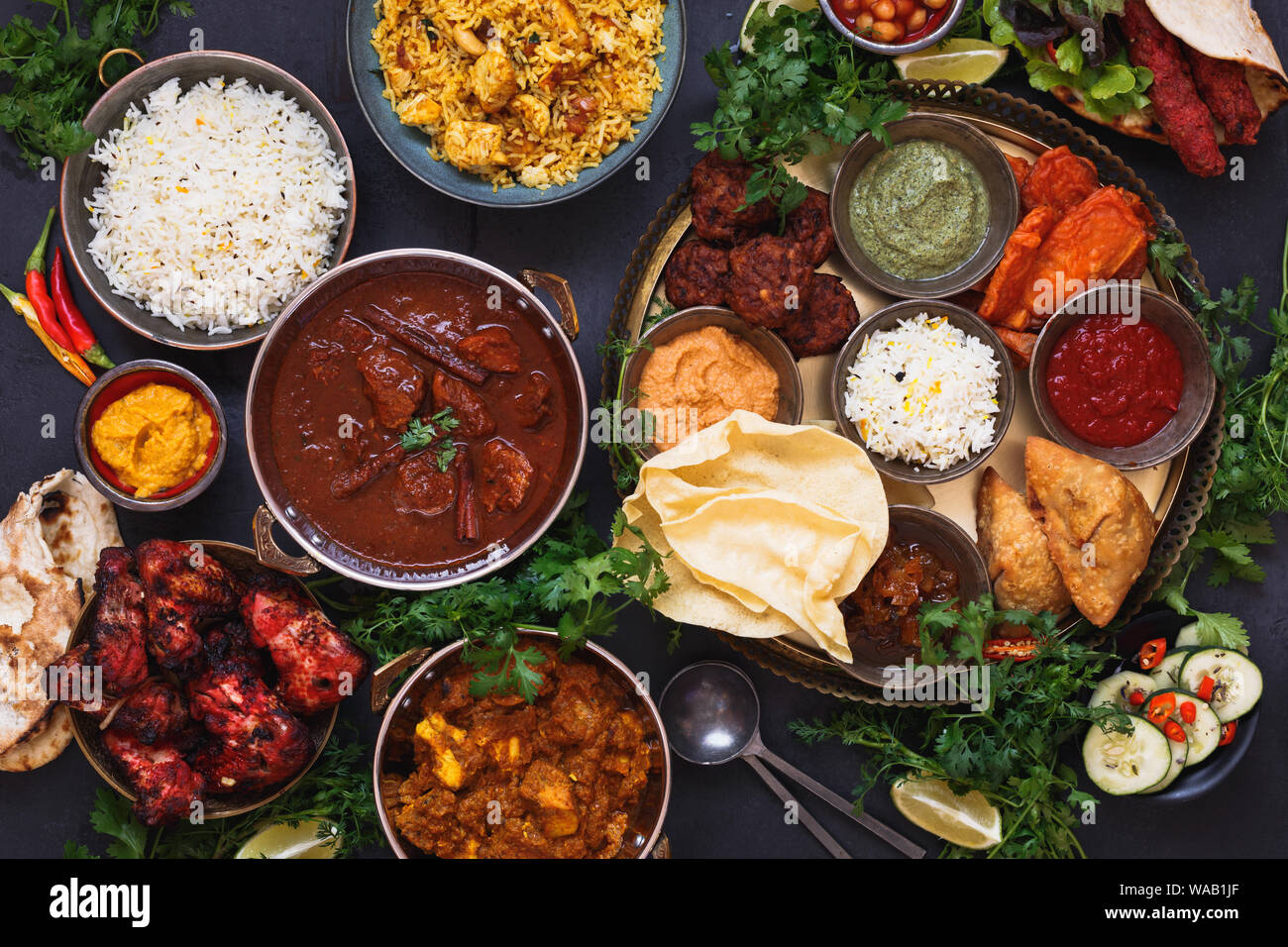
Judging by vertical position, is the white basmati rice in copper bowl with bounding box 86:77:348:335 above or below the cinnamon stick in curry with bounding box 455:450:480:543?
above

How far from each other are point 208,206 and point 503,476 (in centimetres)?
163

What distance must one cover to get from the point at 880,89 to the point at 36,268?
357 centimetres

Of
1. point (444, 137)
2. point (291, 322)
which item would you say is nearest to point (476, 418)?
point (291, 322)

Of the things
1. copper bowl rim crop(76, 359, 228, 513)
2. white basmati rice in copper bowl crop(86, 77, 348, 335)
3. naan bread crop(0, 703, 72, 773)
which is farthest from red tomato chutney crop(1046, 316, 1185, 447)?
naan bread crop(0, 703, 72, 773)

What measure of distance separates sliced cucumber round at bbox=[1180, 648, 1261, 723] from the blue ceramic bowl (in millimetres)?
3146

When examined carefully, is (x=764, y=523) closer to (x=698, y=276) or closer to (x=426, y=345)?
(x=698, y=276)

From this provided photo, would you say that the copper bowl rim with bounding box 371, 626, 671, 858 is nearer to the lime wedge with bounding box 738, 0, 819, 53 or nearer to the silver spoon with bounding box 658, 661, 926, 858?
the silver spoon with bounding box 658, 661, 926, 858

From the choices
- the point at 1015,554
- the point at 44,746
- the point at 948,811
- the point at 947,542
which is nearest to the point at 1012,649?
the point at 1015,554

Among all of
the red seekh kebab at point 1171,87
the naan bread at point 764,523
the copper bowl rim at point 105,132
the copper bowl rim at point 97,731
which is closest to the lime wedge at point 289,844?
the copper bowl rim at point 97,731

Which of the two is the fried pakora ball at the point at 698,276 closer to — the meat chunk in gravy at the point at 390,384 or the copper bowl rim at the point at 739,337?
the copper bowl rim at the point at 739,337

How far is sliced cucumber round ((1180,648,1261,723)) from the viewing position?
149 inches

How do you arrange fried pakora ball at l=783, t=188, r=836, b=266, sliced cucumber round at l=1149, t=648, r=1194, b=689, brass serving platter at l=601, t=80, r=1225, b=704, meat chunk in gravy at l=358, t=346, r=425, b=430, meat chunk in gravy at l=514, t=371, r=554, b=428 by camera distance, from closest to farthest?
meat chunk in gravy at l=358, t=346, r=425, b=430, meat chunk in gravy at l=514, t=371, r=554, b=428, fried pakora ball at l=783, t=188, r=836, b=266, brass serving platter at l=601, t=80, r=1225, b=704, sliced cucumber round at l=1149, t=648, r=1194, b=689

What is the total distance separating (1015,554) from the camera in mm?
3637

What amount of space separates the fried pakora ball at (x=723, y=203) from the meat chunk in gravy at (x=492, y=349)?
886 millimetres
